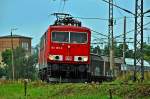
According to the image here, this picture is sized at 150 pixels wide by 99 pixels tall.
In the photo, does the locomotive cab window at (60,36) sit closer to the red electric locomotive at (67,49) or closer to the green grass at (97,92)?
the red electric locomotive at (67,49)

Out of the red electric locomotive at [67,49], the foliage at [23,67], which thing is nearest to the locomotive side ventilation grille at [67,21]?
the red electric locomotive at [67,49]

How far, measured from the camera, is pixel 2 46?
172 metres

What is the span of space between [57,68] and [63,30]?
2389 mm

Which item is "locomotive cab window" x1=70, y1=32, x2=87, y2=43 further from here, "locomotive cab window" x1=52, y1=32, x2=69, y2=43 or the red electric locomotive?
"locomotive cab window" x1=52, y1=32, x2=69, y2=43

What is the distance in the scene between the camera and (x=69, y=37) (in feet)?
111

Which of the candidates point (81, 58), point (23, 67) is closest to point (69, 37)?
point (81, 58)

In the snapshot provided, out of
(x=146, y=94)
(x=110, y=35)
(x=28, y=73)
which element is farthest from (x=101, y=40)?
(x=146, y=94)

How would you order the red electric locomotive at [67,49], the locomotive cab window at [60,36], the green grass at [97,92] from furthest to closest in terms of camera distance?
the locomotive cab window at [60,36]
the red electric locomotive at [67,49]
the green grass at [97,92]

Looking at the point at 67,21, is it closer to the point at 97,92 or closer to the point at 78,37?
the point at 78,37

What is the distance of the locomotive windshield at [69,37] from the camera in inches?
1332

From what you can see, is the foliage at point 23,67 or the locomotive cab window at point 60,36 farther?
the foliage at point 23,67

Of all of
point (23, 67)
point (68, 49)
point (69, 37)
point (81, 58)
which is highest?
point (69, 37)

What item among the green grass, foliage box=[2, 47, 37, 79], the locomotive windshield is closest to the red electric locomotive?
the locomotive windshield

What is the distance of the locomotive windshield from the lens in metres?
33.8
